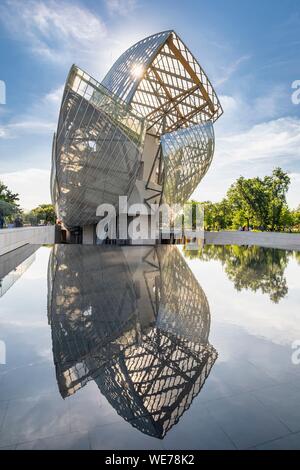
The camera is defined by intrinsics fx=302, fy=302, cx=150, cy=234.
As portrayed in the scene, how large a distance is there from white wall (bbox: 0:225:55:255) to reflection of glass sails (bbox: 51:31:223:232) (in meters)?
2.88

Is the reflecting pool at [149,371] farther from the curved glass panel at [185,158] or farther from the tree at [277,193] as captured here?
the tree at [277,193]

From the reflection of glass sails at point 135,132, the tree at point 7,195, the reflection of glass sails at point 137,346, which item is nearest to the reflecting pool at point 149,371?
the reflection of glass sails at point 137,346

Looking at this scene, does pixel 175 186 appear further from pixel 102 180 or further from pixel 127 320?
pixel 127 320

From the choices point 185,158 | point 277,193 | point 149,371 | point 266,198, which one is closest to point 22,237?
point 149,371

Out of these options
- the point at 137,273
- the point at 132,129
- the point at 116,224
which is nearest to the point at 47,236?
the point at 116,224

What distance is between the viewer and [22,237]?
750 inches

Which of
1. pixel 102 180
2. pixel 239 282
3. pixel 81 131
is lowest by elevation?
pixel 239 282

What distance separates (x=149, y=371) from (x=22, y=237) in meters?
17.8

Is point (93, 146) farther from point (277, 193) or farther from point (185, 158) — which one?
point (277, 193)

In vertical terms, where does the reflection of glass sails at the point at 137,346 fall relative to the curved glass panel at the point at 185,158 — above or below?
below

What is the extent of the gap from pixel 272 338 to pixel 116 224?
2422 cm

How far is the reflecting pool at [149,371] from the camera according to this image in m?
2.19

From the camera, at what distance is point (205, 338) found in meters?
4.10

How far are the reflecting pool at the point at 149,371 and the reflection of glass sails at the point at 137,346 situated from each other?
0.01 meters
